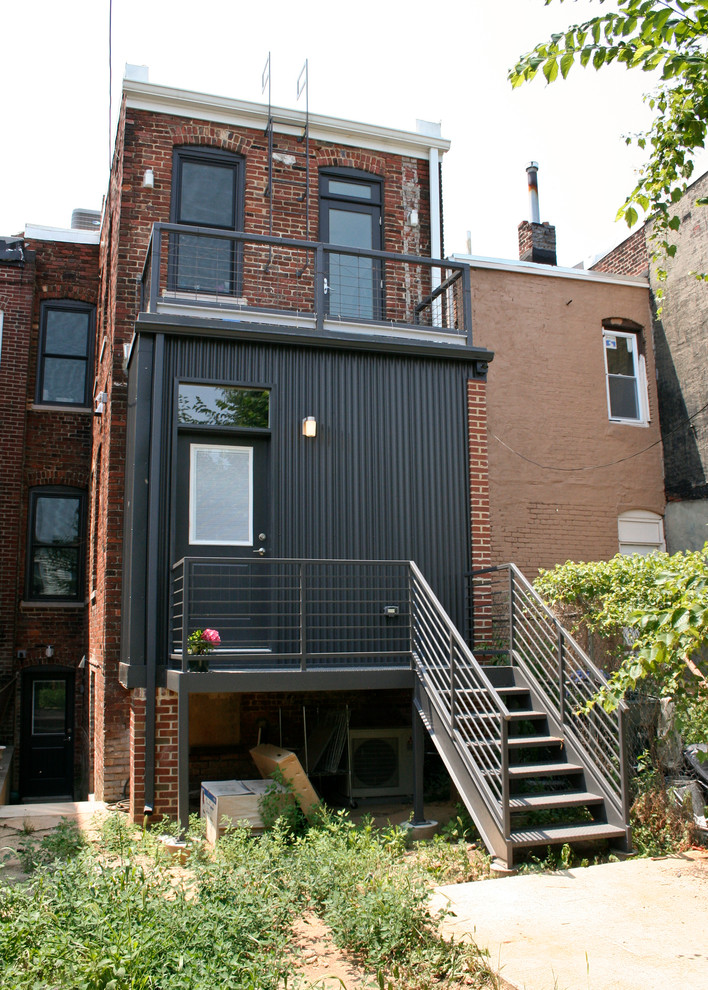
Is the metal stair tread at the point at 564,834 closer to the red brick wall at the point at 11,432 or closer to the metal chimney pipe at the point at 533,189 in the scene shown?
the red brick wall at the point at 11,432

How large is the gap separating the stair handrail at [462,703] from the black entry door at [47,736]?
25.6ft

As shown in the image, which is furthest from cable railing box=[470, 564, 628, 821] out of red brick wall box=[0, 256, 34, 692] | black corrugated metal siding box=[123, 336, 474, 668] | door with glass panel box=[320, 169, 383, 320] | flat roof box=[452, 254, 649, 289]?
red brick wall box=[0, 256, 34, 692]

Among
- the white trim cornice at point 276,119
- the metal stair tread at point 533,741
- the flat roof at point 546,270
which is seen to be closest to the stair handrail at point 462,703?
the metal stair tread at point 533,741

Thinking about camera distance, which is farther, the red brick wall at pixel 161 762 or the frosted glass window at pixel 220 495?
the frosted glass window at pixel 220 495

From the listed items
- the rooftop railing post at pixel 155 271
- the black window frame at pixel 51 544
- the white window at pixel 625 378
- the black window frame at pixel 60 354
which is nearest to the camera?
the rooftop railing post at pixel 155 271

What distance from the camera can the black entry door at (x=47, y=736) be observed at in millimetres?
13906

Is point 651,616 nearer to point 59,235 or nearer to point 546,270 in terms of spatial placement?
point 546,270

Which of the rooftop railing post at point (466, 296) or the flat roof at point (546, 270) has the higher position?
the flat roof at point (546, 270)

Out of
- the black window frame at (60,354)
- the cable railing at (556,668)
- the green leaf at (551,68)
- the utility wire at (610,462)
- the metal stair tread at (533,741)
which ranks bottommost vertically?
the metal stair tread at (533,741)

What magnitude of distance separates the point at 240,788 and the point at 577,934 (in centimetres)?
347

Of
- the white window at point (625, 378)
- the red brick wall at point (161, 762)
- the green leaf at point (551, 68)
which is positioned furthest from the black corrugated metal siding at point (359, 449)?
the green leaf at point (551, 68)

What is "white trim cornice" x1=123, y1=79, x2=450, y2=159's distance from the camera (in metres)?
11.0

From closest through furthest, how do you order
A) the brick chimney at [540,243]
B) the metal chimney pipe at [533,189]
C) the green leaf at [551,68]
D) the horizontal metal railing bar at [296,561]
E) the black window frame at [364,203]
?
the green leaf at [551,68] → the horizontal metal railing bar at [296,561] → the black window frame at [364,203] → the brick chimney at [540,243] → the metal chimney pipe at [533,189]

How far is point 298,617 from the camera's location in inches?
346
